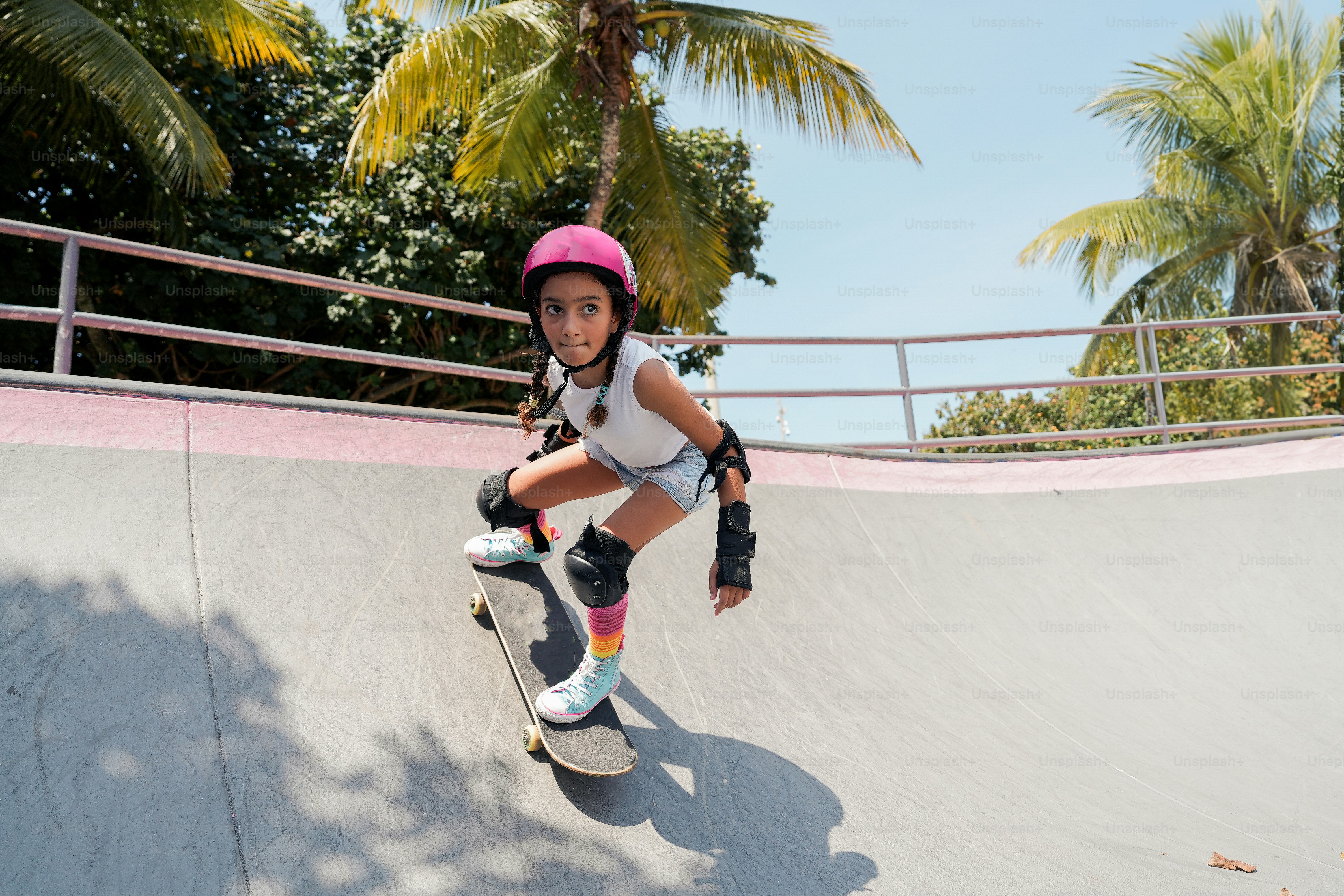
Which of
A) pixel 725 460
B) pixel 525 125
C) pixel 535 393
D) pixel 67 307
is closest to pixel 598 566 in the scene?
pixel 725 460

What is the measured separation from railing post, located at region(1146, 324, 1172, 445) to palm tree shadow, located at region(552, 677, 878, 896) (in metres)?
6.71

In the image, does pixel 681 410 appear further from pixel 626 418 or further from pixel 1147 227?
pixel 1147 227

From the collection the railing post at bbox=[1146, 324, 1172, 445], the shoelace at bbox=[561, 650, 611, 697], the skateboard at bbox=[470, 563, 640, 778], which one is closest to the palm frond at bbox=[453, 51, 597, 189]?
the railing post at bbox=[1146, 324, 1172, 445]

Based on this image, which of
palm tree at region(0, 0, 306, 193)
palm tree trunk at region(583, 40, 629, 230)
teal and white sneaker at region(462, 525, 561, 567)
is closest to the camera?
teal and white sneaker at region(462, 525, 561, 567)

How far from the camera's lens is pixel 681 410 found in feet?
8.93

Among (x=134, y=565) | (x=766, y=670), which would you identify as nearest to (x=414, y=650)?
(x=134, y=565)

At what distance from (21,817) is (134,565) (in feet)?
3.50

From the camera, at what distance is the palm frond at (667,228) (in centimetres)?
978

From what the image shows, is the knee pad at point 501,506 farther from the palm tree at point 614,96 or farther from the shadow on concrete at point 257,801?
the palm tree at point 614,96

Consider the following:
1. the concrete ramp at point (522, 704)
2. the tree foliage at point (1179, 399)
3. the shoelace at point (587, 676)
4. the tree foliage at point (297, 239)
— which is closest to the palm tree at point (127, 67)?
the tree foliage at point (297, 239)

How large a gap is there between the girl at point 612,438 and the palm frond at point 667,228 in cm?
692

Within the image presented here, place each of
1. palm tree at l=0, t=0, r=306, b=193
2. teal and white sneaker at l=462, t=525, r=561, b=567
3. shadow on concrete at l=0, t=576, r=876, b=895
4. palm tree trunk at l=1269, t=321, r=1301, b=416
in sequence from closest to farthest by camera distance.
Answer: shadow on concrete at l=0, t=576, r=876, b=895
teal and white sneaker at l=462, t=525, r=561, b=567
palm tree at l=0, t=0, r=306, b=193
palm tree trunk at l=1269, t=321, r=1301, b=416

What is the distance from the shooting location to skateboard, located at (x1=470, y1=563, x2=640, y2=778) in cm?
274

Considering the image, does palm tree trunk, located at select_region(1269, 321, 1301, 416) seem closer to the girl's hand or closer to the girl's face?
the girl's hand
